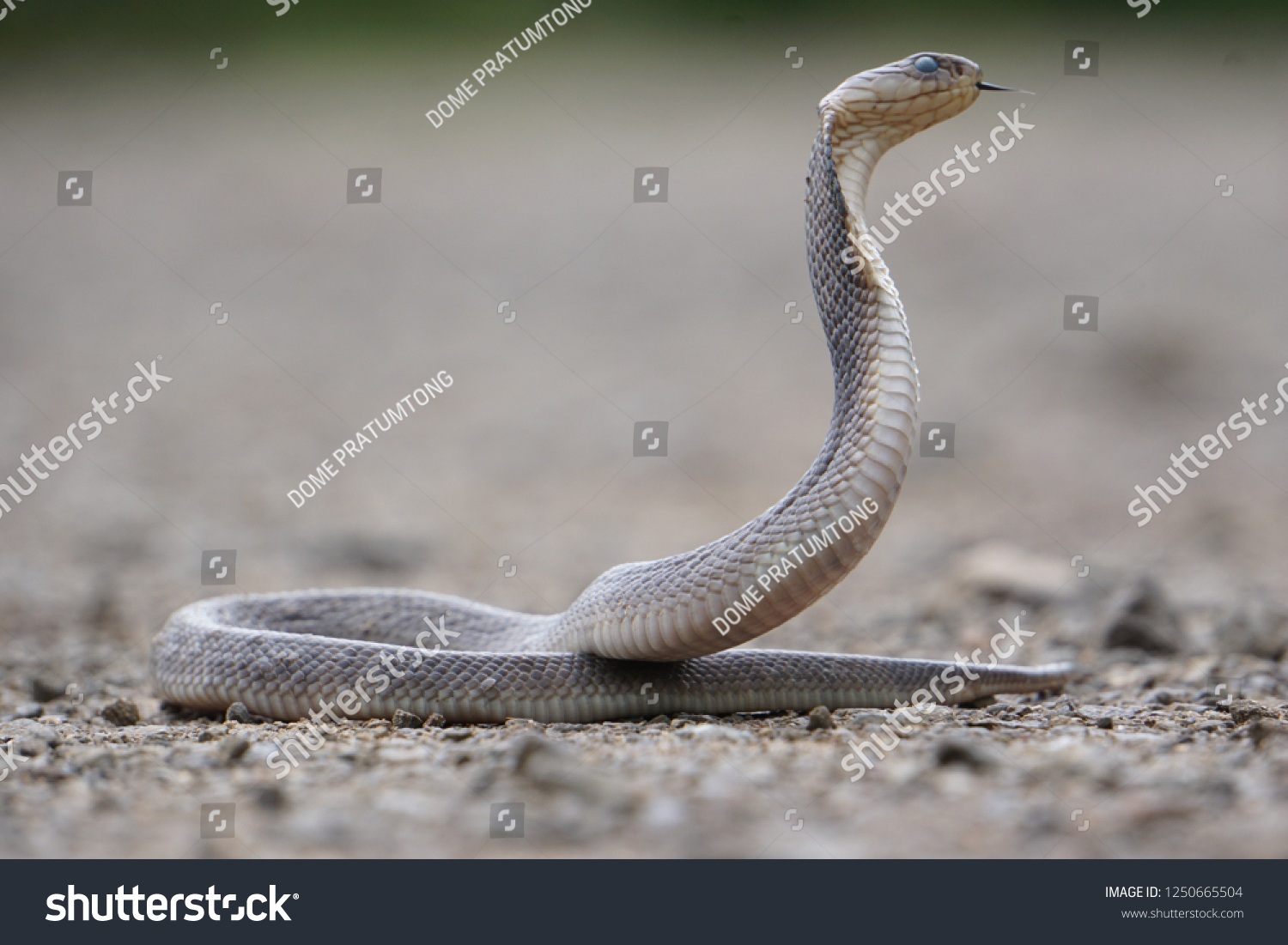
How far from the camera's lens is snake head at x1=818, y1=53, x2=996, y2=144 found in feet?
19.5

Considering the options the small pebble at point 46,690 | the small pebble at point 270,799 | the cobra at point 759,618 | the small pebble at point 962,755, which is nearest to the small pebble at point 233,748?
the small pebble at point 270,799

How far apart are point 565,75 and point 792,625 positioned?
24820 millimetres

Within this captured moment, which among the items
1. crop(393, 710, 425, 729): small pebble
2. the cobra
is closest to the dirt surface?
the cobra

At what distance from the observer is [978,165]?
93.7ft

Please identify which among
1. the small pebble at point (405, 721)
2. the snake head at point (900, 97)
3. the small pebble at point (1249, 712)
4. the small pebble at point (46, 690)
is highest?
the snake head at point (900, 97)

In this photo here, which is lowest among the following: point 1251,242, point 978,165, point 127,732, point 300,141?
point 127,732

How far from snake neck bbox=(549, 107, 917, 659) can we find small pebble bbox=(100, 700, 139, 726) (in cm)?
306

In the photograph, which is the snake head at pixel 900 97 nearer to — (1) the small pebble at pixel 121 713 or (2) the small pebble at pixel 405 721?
(2) the small pebble at pixel 405 721

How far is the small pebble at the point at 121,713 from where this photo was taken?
688cm

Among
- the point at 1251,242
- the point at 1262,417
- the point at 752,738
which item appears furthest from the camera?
the point at 1251,242

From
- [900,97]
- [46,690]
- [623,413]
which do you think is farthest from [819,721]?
[623,413]

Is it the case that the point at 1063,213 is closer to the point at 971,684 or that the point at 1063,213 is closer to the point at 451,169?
the point at 451,169

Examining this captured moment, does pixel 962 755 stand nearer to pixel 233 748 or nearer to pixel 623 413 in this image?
pixel 233 748
